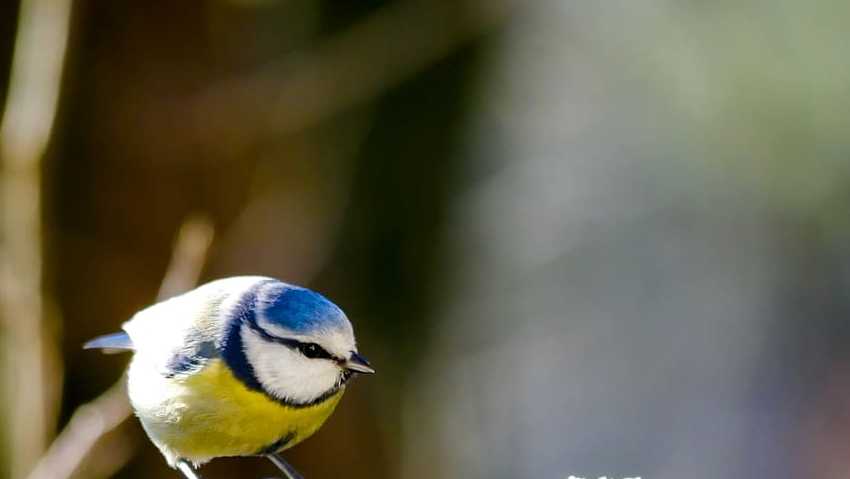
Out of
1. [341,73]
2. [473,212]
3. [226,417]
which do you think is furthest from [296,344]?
[473,212]

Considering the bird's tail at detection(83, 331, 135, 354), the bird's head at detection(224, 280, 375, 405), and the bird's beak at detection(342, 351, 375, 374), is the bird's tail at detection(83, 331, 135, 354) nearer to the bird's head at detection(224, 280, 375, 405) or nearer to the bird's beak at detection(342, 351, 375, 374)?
the bird's head at detection(224, 280, 375, 405)

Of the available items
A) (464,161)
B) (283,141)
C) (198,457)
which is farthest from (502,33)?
(198,457)

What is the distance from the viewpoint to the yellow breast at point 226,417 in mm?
1153

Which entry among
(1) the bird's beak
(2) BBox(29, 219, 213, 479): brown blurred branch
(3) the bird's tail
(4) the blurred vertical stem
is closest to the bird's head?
(1) the bird's beak

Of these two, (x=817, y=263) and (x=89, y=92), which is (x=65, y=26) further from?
(x=817, y=263)

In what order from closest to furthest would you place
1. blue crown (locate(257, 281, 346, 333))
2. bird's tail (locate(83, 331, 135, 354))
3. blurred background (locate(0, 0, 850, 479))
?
blue crown (locate(257, 281, 346, 333)) → bird's tail (locate(83, 331, 135, 354)) → blurred background (locate(0, 0, 850, 479))

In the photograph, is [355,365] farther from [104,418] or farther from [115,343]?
[104,418]

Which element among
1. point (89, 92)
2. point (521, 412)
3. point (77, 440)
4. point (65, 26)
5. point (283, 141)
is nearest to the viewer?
point (77, 440)

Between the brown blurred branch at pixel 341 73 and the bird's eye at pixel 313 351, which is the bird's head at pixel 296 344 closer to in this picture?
the bird's eye at pixel 313 351

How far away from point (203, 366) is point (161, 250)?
1.12m

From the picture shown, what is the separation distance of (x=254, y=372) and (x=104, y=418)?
663 millimetres

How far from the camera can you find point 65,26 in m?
1.80

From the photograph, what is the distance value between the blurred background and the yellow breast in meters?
0.59

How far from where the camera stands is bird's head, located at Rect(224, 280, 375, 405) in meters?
1.13
